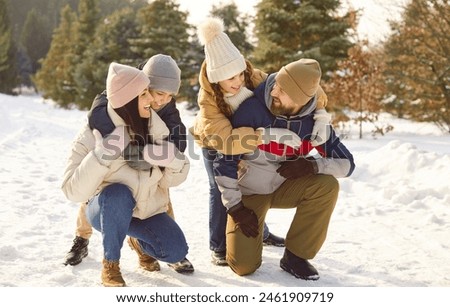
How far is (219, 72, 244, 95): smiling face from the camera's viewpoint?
10.2ft

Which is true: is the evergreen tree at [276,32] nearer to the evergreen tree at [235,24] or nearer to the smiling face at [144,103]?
the evergreen tree at [235,24]

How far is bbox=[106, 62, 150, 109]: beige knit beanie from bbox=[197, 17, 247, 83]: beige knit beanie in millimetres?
573

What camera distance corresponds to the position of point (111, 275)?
→ 2.77 m

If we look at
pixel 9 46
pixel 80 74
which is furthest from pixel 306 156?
pixel 9 46

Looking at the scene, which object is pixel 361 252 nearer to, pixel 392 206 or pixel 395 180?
pixel 392 206

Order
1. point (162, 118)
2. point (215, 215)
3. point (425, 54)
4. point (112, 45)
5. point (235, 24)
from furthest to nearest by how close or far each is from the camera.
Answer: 1. point (112, 45)
2. point (235, 24)
3. point (425, 54)
4. point (215, 215)
5. point (162, 118)

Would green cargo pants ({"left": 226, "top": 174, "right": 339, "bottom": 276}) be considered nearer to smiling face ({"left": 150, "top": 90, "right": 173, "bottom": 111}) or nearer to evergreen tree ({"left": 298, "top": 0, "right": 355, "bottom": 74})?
smiling face ({"left": 150, "top": 90, "right": 173, "bottom": 111})

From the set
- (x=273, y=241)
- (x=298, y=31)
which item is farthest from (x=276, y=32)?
(x=273, y=241)

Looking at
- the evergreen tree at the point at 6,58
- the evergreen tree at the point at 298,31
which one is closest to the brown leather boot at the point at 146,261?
the evergreen tree at the point at 298,31

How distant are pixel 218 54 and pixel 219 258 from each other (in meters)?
1.37

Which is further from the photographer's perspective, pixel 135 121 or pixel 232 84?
pixel 232 84

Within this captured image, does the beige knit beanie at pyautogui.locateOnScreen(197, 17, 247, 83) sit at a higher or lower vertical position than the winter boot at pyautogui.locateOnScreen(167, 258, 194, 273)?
higher

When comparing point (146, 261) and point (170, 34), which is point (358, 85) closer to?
point (146, 261)

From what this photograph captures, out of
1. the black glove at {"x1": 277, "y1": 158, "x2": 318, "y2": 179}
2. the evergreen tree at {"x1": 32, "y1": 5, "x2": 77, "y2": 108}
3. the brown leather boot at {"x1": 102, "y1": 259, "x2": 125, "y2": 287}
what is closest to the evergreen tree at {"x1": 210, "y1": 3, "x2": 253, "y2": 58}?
the evergreen tree at {"x1": 32, "y1": 5, "x2": 77, "y2": 108}
